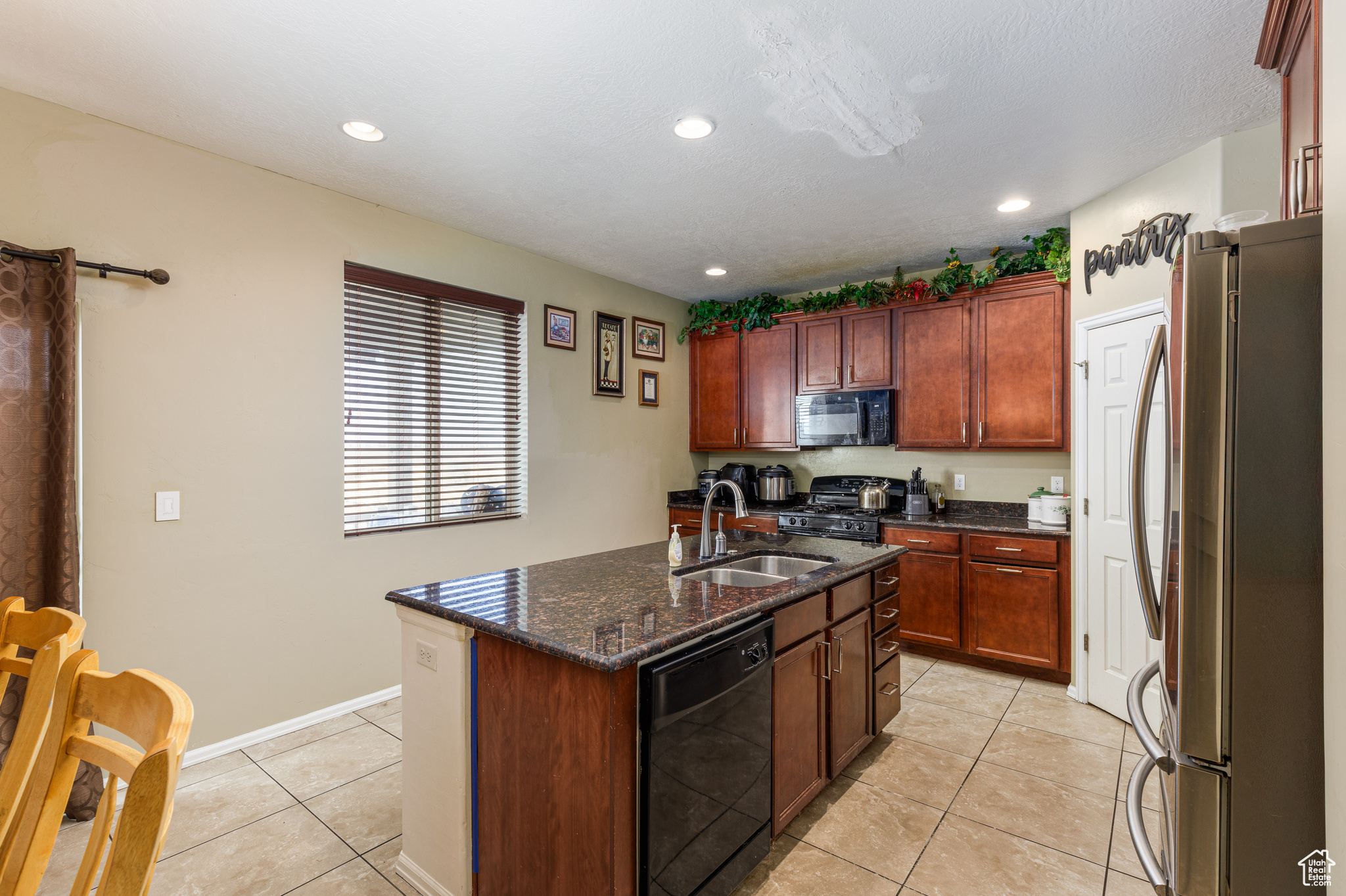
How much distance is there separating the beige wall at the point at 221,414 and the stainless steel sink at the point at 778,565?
1840 mm

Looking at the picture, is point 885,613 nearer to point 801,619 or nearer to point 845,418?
point 801,619

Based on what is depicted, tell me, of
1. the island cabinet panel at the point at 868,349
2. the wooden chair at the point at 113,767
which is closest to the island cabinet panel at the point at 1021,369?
the island cabinet panel at the point at 868,349

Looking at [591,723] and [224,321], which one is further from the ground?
[224,321]

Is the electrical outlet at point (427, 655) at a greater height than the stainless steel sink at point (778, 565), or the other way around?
the stainless steel sink at point (778, 565)

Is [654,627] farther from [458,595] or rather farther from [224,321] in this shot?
[224,321]

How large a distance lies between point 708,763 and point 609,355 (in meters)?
3.38

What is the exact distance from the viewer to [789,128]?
8.06 feet

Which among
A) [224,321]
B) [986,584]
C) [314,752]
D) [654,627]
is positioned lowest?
[314,752]

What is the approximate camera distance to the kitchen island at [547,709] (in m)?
1.45

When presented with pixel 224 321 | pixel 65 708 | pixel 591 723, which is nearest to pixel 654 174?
pixel 224 321

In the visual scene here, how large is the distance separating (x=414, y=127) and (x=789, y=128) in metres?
1.46

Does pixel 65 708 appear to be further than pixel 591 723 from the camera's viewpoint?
No

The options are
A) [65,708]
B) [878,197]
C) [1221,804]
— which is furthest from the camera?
[878,197]

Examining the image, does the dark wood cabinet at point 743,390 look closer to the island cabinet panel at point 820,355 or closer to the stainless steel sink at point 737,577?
the island cabinet panel at point 820,355
